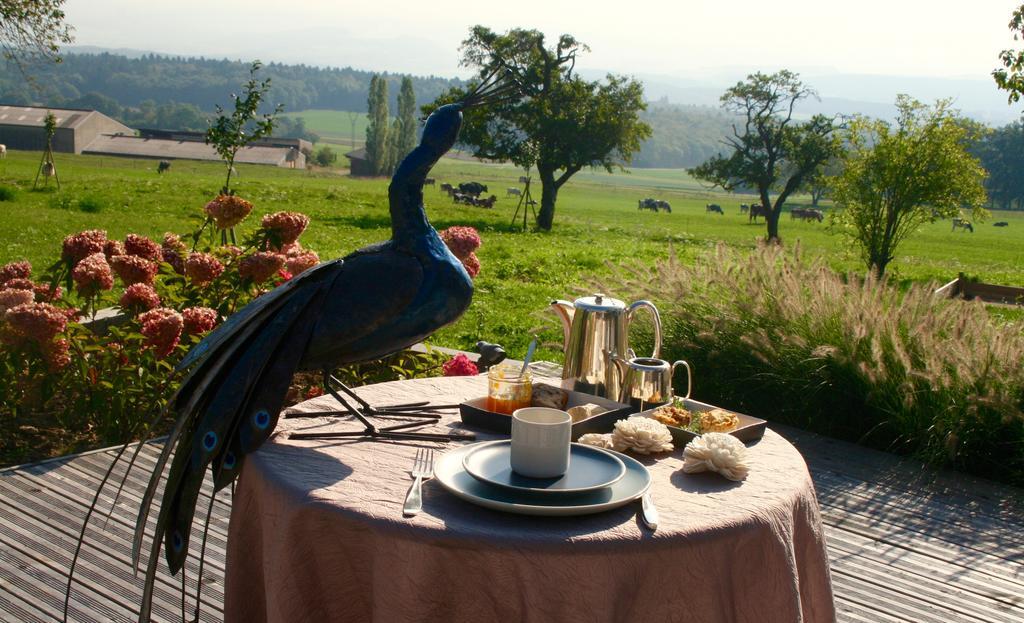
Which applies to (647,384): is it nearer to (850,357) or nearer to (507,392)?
(507,392)

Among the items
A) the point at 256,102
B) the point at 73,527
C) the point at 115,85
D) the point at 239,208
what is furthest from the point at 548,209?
the point at 115,85

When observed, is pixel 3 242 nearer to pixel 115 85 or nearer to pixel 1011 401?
pixel 1011 401

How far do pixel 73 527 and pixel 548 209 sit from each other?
68.0ft

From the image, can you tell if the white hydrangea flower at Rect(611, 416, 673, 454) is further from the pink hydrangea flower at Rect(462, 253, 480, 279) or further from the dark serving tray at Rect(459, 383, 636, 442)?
the pink hydrangea flower at Rect(462, 253, 480, 279)

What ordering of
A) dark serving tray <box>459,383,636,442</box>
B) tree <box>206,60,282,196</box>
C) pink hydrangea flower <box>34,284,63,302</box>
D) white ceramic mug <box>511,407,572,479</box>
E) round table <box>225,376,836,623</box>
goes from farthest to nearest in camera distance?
tree <box>206,60,282,196</box>
pink hydrangea flower <box>34,284,63,302</box>
dark serving tray <box>459,383,636,442</box>
white ceramic mug <box>511,407,572,479</box>
round table <box>225,376,836,623</box>

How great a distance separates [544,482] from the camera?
6.32 ft

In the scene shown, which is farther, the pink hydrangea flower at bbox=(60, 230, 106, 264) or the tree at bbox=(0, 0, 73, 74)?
the tree at bbox=(0, 0, 73, 74)

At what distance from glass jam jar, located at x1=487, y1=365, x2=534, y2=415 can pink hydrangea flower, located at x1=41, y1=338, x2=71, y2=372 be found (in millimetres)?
2744

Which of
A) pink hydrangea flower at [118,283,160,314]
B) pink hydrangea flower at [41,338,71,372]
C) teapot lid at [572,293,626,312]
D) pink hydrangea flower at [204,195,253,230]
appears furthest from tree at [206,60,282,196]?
teapot lid at [572,293,626,312]

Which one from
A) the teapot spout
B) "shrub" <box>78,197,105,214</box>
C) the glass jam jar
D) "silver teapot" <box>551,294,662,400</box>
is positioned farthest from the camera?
"shrub" <box>78,197,105,214</box>

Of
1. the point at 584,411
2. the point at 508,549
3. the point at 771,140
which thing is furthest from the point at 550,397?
the point at 771,140

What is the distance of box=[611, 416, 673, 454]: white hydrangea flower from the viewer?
227 cm

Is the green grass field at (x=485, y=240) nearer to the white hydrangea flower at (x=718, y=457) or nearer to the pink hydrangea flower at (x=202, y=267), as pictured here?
the pink hydrangea flower at (x=202, y=267)

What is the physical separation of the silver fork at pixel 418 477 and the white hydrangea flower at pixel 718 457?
62cm
